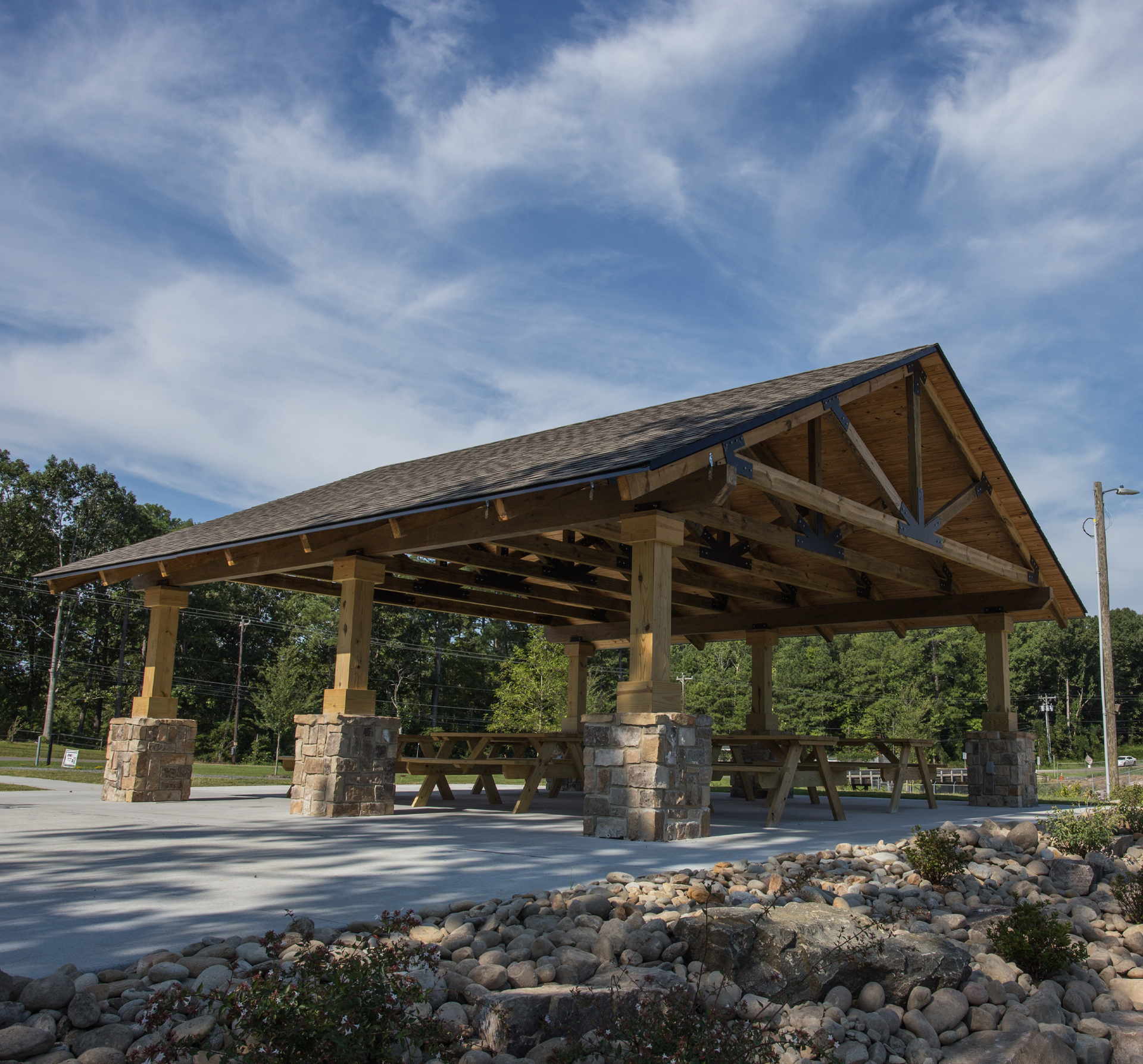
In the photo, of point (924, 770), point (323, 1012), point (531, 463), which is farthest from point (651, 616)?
point (924, 770)

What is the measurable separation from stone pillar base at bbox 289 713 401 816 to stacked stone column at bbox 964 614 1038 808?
23.4 ft

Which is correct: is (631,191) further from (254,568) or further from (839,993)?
(839,993)

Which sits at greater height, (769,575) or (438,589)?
(769,575)

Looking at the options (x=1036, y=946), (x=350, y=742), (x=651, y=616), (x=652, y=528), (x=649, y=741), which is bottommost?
(x=1036, y=946)

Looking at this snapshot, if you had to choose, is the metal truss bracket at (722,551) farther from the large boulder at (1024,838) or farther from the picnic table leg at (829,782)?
the large boulder at (1024,838)

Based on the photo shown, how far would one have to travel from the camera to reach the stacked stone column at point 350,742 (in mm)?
8781

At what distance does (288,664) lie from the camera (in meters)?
37.1

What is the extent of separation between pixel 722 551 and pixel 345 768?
4.83 meters

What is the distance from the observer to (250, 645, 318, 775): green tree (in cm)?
3531

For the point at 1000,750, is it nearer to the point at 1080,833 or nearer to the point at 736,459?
the point at 1080,833

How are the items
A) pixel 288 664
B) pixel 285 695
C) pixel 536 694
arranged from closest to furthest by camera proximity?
pixel 536 694
pixel 285 695
pixel 288 664

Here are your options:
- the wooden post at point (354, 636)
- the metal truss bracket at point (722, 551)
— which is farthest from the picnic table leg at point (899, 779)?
the wooden post at point (354, 636)

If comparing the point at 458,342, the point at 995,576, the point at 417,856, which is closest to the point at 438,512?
the point at 417,856

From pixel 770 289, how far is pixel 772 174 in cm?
361
